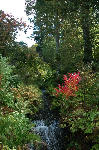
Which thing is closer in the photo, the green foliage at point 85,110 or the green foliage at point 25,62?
the green foliage at point 85,110

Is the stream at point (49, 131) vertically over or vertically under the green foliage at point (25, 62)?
under

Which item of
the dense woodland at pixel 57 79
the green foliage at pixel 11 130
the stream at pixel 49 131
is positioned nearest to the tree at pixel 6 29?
the dense woodland at pixel 57 79

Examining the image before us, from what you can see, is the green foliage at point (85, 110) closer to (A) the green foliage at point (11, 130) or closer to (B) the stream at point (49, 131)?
(B) the stream at point (49, 131)

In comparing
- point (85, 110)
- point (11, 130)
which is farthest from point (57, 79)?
point (11, 130)

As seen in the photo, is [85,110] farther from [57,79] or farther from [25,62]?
[57,79]

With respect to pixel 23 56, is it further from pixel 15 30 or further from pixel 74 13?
pixel 74 13

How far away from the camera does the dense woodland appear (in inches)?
219

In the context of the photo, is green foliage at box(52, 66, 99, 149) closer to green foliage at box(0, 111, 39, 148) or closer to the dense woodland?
the dense woodland

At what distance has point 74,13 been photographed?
14078 millimetres

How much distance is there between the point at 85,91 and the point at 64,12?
839cm

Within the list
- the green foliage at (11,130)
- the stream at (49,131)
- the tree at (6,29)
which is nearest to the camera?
the green foliage at (11,130)

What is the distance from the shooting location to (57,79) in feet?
44.0

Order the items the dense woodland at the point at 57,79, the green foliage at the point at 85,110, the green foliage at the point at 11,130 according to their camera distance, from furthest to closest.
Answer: the green foliage at the point at 85,110, the dense woodland at the point at 57,79, the green foliage at the point at 11,130

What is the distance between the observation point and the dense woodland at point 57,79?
18.3ft
